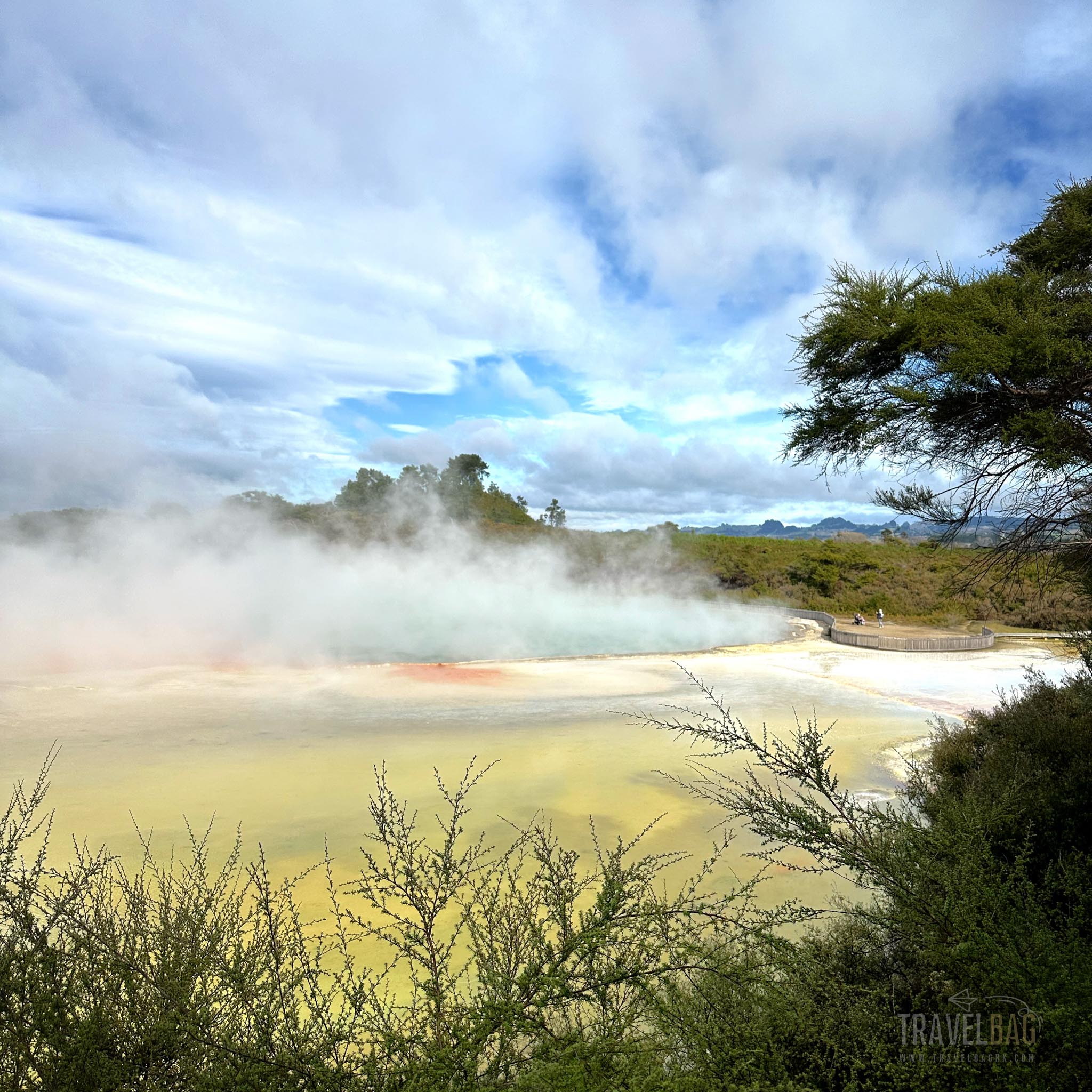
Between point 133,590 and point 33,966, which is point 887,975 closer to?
point 33,966

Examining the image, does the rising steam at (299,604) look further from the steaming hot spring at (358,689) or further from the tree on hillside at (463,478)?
the tree on hillside at (463,478)

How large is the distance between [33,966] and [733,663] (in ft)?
45.1

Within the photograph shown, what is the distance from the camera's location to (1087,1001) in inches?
89.5

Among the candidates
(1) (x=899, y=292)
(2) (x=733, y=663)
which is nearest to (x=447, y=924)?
(1) (x=899, y=292)

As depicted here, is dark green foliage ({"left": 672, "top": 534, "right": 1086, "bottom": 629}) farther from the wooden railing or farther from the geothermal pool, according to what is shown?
the geothermal pool

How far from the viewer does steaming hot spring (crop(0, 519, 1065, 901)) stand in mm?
6805

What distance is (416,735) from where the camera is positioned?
923 cm

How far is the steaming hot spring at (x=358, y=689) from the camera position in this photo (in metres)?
6.80

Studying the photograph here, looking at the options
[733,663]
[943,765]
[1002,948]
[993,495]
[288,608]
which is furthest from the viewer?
[288,608]

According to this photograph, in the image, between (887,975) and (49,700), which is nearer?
(887,975)

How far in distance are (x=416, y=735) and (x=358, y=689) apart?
3273mm

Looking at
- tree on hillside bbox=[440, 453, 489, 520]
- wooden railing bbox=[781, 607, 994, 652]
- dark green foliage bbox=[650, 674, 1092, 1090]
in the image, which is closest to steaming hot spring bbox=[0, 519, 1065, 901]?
wooden railing bbox=[781, 607, 994, 652]

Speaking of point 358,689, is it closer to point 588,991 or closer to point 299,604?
point 588,991

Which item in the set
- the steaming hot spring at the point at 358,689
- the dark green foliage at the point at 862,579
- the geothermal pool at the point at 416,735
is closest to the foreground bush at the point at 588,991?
the steaming hot spring at the point at 358,689
